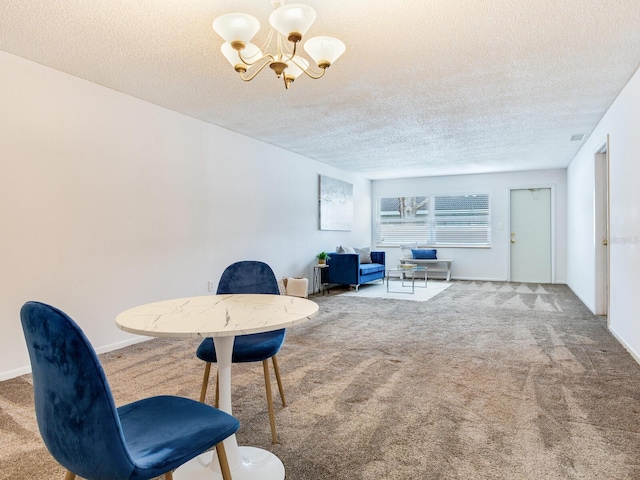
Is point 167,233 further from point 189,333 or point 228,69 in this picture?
point 189,333

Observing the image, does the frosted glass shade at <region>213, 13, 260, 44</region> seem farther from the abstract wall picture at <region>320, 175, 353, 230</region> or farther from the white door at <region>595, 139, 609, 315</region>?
the abstract wall picture at <region>320, 175, 353, 230</region>

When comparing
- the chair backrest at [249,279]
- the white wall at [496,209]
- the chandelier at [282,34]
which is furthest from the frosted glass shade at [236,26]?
the white wall at [496,209]

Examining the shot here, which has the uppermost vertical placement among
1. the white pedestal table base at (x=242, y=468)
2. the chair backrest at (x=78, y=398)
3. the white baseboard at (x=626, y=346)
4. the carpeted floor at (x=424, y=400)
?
the chair backrest at (x=78, y=398)

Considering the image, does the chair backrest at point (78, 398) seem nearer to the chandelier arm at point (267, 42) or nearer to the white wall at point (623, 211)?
the chandelier arm at point (267, 42)

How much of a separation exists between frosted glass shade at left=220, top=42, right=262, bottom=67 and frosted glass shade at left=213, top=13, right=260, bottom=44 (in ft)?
0.72

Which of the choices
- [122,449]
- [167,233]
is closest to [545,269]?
[167,233]

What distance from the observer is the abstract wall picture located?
24.0 ft

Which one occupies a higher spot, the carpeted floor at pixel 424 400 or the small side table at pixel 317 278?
the small side table at pixel 317 278

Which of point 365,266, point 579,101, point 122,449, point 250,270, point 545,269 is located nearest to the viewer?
point 122,449

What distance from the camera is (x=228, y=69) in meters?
3.21

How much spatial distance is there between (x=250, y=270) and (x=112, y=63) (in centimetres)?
209

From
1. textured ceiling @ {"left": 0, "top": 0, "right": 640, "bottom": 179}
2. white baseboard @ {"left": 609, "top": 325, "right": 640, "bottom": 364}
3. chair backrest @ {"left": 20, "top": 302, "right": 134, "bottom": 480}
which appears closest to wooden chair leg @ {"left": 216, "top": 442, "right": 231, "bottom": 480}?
chair backrest @ {"left": 20, "top": 302, "right": 134, "bottom": 480}

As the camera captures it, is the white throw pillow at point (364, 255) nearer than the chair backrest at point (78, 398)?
No

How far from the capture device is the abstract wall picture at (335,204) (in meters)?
7.30
